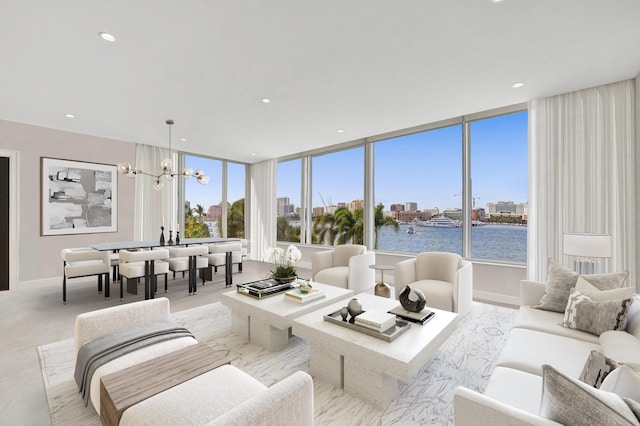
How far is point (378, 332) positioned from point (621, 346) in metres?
1.27

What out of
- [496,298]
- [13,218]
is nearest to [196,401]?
[496,298]

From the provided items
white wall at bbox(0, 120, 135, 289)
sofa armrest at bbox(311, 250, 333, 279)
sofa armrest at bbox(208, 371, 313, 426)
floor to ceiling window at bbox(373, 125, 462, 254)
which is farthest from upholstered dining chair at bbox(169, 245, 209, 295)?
sofa armrest at bbox(208, 371, 313, 426)

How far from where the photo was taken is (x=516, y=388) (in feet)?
4.36

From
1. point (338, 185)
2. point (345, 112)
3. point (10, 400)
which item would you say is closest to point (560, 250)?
point (345, 112)

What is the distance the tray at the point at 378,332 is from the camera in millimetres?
1900

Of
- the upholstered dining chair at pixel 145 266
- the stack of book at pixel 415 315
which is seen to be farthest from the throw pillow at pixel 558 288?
the upholstered dining chair at pixel 145 266

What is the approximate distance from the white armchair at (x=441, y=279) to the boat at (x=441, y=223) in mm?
1342

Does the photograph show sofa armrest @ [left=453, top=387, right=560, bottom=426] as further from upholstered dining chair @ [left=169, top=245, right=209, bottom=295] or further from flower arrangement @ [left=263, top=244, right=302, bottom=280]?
upholstered dining chair @ [left=169, top=245, right=209, bottom=295]

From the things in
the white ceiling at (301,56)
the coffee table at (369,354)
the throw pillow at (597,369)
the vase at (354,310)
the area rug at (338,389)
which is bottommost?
the area rug at (338,389)

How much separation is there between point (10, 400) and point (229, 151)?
17.4 ft

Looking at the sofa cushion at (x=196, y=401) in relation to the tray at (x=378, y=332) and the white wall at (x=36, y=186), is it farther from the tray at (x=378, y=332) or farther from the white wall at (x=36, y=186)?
the white wall at (x=36, y=186)

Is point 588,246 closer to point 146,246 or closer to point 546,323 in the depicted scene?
point 546,323

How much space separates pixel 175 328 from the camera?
1927 mm

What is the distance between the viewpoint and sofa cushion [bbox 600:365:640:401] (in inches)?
34.1
